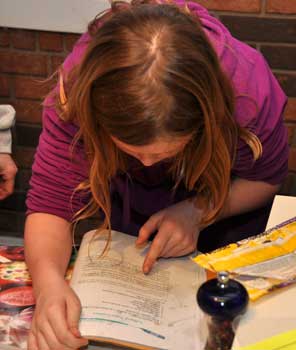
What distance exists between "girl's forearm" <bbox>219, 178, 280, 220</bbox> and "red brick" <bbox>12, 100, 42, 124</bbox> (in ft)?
2.92

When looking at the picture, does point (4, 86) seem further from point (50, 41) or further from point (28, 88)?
point (50, 41)

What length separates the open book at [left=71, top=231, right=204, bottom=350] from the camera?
2.65 feet

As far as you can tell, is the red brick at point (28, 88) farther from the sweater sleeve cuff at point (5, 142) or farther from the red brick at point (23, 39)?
the sweater sleeve cuff at point (5, 142)

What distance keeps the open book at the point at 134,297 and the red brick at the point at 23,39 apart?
0.88 meters

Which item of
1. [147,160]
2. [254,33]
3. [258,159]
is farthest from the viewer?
[254,33]

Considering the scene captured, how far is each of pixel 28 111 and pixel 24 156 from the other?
0.16 m

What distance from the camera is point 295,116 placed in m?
1.69

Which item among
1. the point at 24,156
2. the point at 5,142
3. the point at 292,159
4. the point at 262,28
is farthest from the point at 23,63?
the point at 292,159

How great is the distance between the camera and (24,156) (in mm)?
1896

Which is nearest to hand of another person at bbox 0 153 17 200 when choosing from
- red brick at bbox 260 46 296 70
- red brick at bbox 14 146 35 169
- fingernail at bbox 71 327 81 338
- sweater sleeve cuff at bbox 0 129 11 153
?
sweater sleeve cuff at bbox 0 129 11 153

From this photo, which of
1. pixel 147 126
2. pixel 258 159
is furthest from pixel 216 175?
pixel 147 126

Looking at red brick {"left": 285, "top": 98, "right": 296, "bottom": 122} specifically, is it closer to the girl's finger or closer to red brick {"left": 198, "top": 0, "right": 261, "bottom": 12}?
red brick {"left": 198, "top": 0, "right": 261, "bottom": 12}

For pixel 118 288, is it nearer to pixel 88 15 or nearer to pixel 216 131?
pixel 216 131

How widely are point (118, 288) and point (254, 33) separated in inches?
37.6
